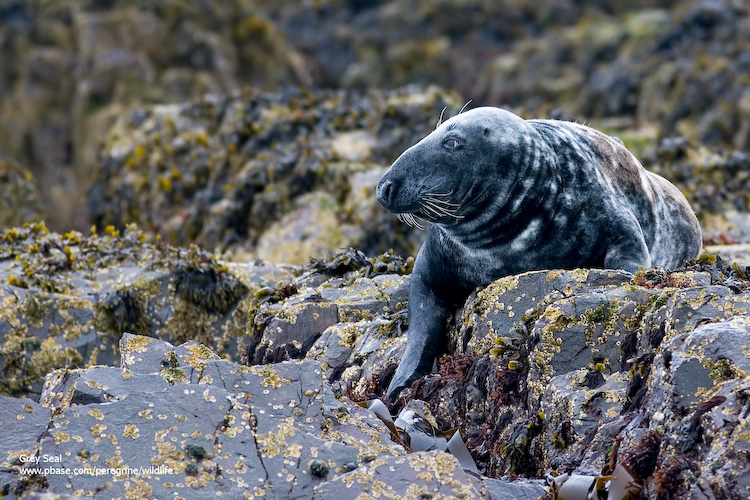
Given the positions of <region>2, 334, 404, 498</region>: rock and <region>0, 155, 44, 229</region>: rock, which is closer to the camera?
<region>2, 334, 404, 498</region>: rock

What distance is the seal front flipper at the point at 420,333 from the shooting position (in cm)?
616

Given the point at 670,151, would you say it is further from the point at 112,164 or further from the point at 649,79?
the point at 649,79

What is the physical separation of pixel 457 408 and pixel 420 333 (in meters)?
0.98

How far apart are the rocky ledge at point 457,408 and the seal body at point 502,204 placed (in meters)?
0.26

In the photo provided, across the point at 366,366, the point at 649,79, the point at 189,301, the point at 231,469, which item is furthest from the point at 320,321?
the point at 649,79

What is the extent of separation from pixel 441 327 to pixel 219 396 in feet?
8.63

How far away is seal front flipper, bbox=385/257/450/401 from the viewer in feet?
20.2

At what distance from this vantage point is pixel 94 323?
9.09 metres

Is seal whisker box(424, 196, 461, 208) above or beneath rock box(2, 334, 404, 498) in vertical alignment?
above

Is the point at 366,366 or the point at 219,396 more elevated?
the point at 219,396

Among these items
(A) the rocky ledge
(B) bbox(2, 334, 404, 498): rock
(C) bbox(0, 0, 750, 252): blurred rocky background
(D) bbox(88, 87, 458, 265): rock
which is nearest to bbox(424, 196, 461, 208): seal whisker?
(A) the rocky ledge

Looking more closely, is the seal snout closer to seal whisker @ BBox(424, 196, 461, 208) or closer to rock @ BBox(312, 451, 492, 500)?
seal whisker @ BBox(424, 196, 461, 208)

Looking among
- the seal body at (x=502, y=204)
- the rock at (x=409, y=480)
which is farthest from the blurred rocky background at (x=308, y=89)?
the rock at (x=409, y=480)

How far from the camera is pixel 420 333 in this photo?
6.47 metres
